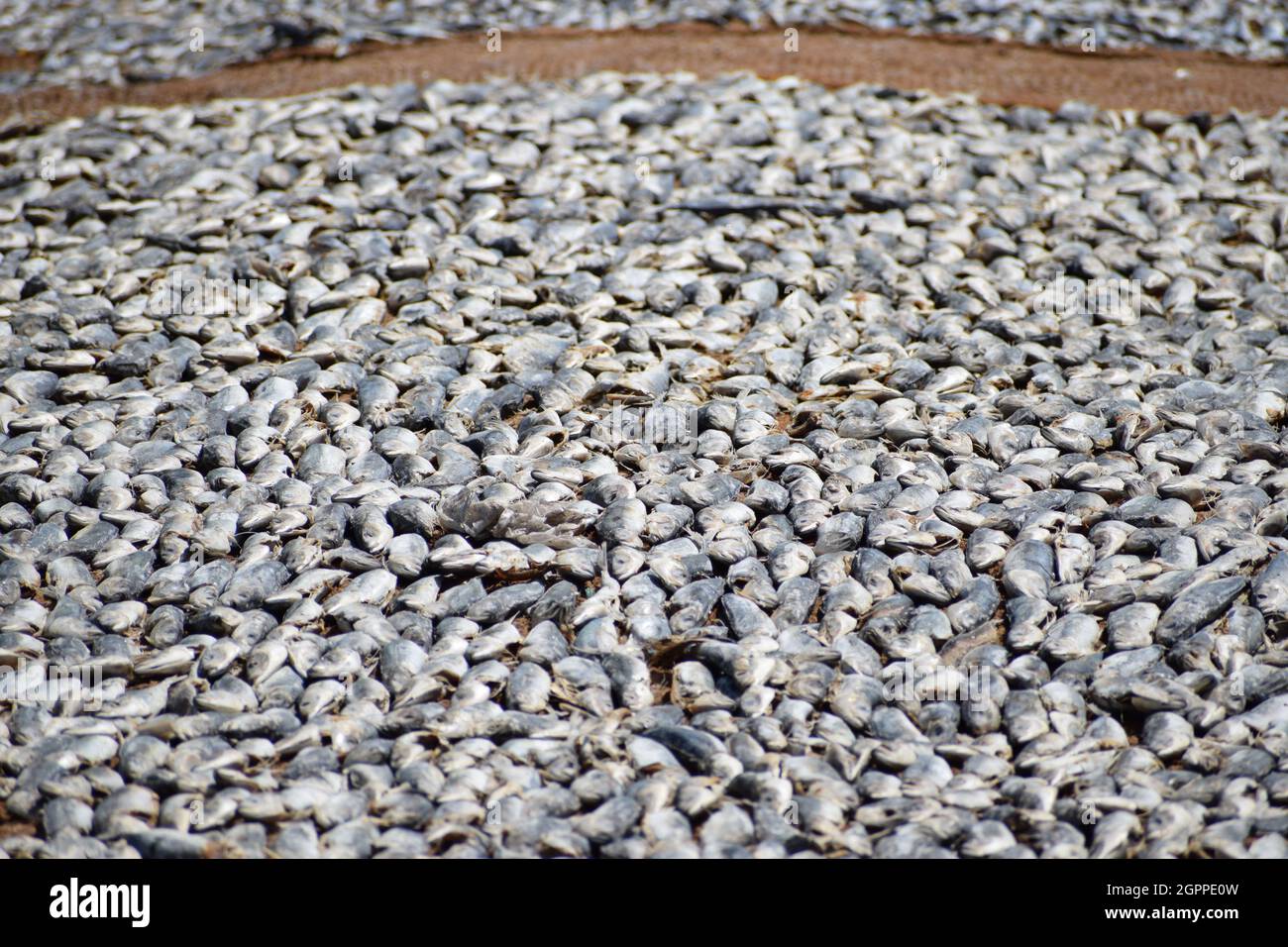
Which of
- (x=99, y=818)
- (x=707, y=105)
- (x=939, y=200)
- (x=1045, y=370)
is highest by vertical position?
(x=707, y=105)

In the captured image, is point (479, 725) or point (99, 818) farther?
point (479, 725)

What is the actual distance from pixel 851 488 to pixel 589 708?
3.01 feet

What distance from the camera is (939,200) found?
157 inches

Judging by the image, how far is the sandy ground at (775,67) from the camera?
4.85 meters

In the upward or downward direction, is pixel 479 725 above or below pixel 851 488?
below

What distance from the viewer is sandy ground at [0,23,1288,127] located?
15.9 ft

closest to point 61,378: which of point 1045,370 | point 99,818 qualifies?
point 99,818

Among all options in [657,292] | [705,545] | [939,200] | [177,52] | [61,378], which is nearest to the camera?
[705,545]

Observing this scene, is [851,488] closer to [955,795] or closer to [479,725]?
[955,795]

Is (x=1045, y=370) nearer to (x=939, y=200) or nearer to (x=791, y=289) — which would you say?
(x=791, y=289)

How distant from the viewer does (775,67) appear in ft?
16.6

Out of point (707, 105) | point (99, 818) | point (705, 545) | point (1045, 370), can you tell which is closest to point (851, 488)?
point (705, 545)
